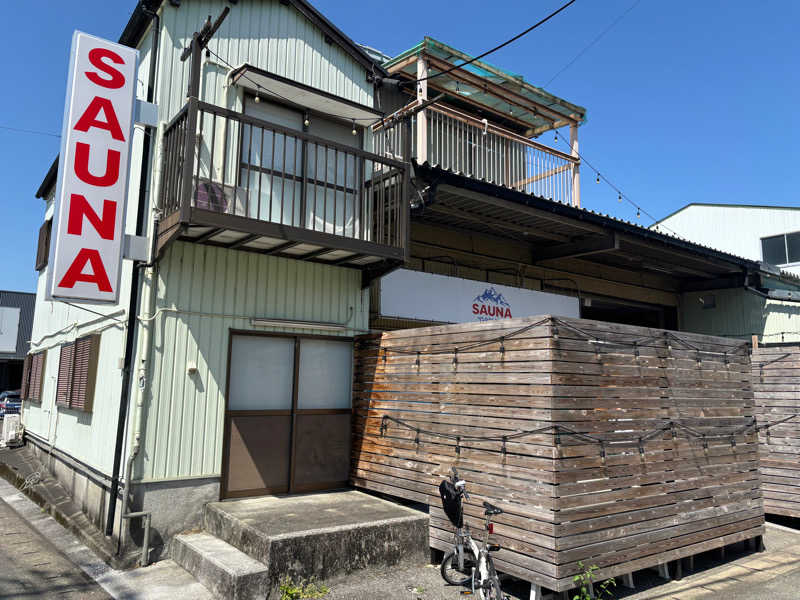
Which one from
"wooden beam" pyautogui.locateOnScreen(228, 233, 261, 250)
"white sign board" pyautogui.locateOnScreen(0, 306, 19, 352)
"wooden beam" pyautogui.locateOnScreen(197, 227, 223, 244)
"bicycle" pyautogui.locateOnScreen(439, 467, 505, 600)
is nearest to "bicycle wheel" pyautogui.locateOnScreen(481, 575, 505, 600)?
"bicycle" pyautogui.locateOnScreen(439, 467, 505, 600)

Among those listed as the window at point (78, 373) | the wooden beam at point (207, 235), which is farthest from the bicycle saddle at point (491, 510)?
the window at point (78, 373)

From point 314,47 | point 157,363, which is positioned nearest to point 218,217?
point 157,363

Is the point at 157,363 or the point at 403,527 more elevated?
the point at 157,363

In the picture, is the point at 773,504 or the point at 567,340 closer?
the point at 567,340

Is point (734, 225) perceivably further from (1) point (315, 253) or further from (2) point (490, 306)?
(1) point (315, 253)

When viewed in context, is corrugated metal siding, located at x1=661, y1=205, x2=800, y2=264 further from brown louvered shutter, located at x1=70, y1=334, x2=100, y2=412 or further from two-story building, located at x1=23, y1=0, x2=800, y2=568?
brown louvered shutter, located at x1=70, y1=334, x2=100, y2=412

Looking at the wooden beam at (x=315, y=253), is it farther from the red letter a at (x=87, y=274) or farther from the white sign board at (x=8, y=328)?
the white sign board at (x=8, y=328)

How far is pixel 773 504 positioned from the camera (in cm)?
866

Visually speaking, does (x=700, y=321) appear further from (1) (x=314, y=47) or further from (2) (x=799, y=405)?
(1) (x=314, y=47)

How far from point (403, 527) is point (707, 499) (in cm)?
359

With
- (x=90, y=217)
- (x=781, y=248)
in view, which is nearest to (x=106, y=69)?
(x=90, y=217)

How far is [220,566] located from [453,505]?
2.32m

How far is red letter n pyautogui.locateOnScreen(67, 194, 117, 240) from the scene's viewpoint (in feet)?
20.4

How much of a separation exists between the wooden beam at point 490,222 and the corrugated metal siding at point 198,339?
299cm
